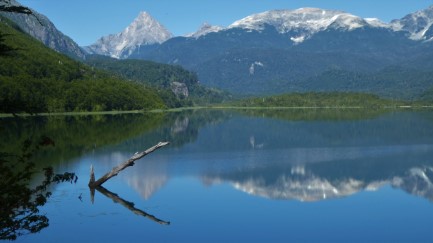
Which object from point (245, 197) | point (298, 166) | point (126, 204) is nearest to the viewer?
point (126, 204)

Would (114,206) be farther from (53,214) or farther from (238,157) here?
(238,157)

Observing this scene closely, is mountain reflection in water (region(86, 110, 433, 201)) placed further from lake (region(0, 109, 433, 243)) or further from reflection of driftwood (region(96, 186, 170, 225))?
reflection of driftwood (region(96, 186, 170, 225))

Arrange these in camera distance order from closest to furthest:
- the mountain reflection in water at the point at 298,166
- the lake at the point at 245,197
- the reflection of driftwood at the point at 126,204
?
the lake at the point at 245,197
the reflection of driftwood at the point at 126,204
the mountain reflection in water at the point at 298,166

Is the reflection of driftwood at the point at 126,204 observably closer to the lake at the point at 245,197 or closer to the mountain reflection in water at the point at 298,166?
the lake at the point at 245,197

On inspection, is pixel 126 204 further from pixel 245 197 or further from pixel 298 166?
pixel 298 166

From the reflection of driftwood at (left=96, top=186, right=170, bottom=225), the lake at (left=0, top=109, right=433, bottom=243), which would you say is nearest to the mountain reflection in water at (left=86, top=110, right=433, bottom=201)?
the lake at (left=0, top=109, right=433, bottom=243)

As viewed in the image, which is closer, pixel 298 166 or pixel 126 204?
pixel 126 204

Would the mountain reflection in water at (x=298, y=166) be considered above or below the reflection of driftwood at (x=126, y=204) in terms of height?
below

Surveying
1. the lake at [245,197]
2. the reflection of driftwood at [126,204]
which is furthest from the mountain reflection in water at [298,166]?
the reflection of driftwood at [126,204]

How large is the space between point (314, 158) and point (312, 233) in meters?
45.2

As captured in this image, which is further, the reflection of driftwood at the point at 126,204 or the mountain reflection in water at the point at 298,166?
the mountain reflection in water at the point at 298,166

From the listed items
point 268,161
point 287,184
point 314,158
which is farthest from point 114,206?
point 314,158

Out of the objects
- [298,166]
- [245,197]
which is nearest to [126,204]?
[245,197]

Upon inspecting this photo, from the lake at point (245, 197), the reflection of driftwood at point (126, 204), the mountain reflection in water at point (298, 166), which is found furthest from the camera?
the mountain reflection in water at point (298, 166)
